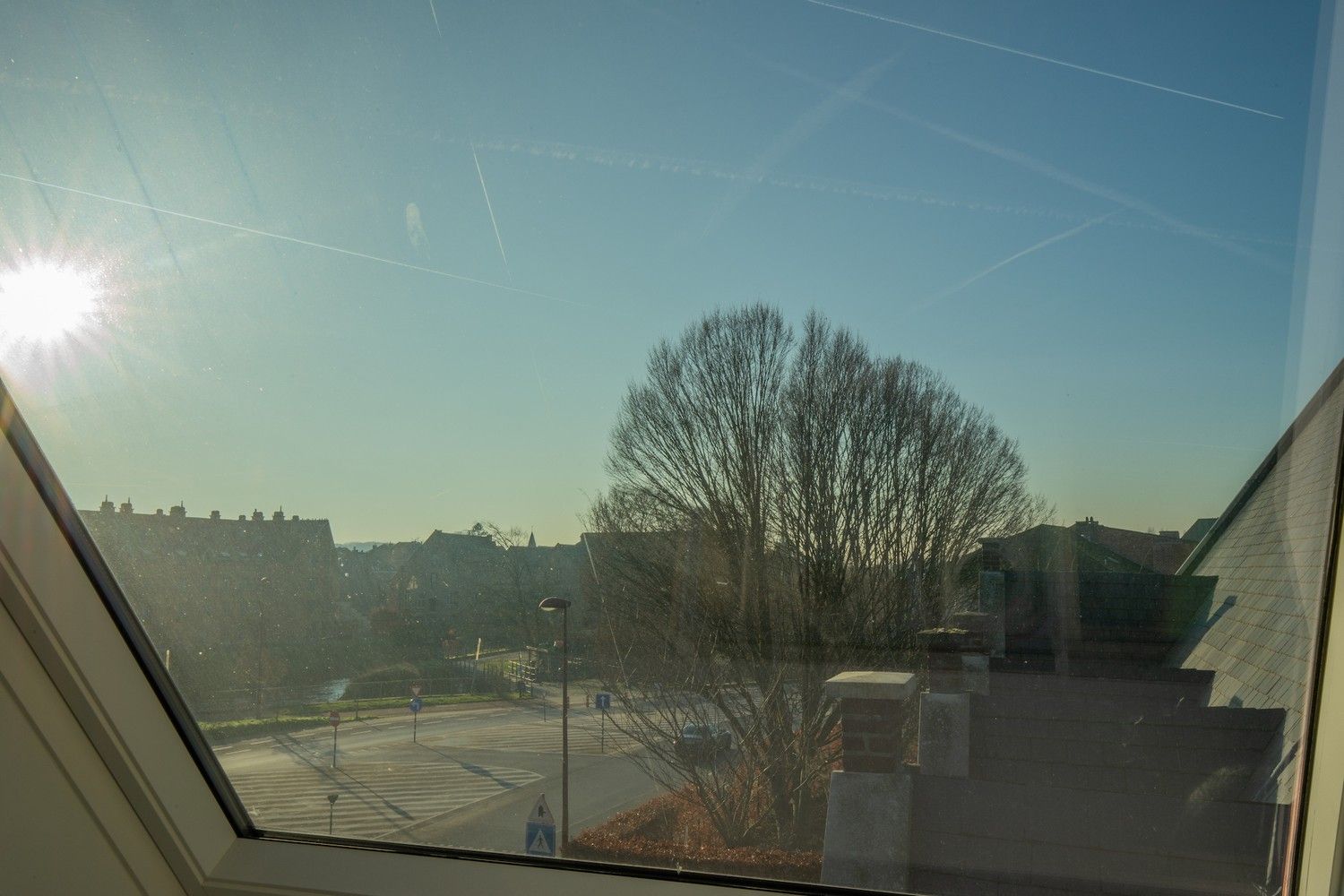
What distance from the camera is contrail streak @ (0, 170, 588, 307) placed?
156cm

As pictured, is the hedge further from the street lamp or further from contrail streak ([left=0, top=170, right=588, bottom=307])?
contrail streak ([left=0, top=170, right=588, bottom=307])

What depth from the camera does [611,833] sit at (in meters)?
1.66

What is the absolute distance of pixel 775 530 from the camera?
139 centimetres

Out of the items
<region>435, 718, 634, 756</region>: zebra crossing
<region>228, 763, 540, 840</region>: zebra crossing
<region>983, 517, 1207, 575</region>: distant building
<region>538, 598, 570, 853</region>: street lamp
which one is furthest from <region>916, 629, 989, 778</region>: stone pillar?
<region>228, 763, 540, 840</region>: zebra crossing

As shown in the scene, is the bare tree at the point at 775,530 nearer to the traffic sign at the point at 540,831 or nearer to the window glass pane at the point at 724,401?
the window glass pane at the point at 724,401

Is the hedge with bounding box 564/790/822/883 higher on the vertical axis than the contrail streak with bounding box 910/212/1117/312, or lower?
lower

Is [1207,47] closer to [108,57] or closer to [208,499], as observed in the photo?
[108,57]

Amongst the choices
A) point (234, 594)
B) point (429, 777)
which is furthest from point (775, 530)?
point (234, 594)

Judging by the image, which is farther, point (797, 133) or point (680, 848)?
point (680, 848)

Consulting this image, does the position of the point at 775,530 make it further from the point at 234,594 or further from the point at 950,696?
the point at 234,594

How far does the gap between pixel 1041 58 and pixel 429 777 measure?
1.69m

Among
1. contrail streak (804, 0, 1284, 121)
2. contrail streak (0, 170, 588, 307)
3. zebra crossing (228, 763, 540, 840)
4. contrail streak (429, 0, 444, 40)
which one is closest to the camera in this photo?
contrail streak (804, 0, 1284, 121)

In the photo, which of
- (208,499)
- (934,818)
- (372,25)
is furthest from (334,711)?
(372,25)

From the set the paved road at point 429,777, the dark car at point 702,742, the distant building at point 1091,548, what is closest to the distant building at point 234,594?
the paved road at point 429,777
